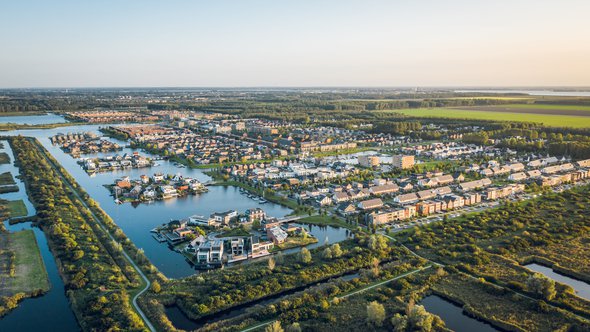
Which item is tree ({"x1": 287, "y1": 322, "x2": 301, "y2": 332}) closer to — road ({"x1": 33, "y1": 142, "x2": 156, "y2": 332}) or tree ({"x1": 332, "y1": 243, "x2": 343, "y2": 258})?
road ({"x1": 33, "y1": 142, "x2": 156, "y2": 332})

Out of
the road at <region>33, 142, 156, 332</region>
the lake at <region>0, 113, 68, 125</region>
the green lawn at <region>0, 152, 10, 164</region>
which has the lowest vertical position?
the road at <region>33, 142, 156, 332</region>

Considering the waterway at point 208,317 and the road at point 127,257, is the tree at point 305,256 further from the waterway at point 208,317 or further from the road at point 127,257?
the road at point 127,257

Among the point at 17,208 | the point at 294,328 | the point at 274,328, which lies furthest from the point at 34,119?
the point at 294,328

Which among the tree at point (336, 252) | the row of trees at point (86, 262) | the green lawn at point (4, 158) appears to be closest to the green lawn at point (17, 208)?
the row of trees at point (86, 262)

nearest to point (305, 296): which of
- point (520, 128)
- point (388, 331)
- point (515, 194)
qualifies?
point (388, 331)

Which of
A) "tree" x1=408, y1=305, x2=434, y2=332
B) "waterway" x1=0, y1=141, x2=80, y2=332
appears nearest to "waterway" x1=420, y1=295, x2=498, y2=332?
"tree" x1=408, y1=305, x2=434, y2=332
